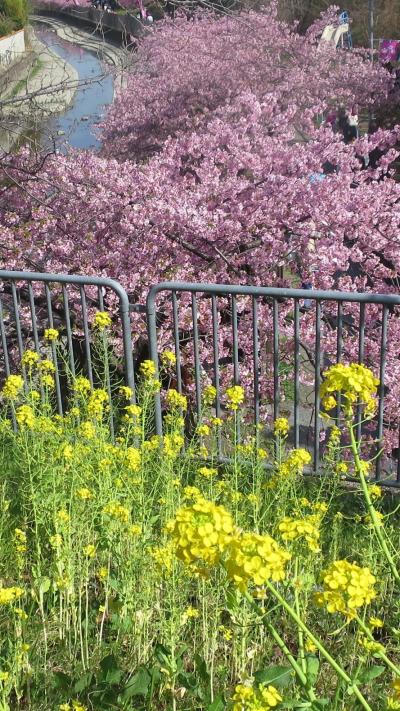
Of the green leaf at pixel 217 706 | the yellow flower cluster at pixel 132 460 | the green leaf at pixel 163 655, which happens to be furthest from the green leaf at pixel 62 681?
the yellow flower cluster at pixel 132 460

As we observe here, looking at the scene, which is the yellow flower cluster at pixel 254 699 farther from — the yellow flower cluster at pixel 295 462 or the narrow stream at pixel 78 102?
the narrow stream at pixel 78 102

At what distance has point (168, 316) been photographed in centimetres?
705

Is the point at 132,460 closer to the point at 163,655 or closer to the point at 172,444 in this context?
the point at 172,444

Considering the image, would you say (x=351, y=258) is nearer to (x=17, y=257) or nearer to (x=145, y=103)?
(x=17, y=257)

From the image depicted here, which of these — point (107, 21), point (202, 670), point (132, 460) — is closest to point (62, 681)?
point (202, 670)

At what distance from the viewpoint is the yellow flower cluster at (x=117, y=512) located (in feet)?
10.5

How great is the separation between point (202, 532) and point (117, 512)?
1477 millimetres

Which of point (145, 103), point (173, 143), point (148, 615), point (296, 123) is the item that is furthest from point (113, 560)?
point (145, 103)

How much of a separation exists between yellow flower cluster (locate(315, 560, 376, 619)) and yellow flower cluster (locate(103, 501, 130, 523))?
1.22 m

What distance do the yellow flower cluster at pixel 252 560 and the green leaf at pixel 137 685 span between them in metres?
1.07

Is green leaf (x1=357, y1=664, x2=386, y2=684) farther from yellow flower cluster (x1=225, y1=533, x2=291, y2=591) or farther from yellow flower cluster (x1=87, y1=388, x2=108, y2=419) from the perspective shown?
yellow flower cluster (x1=87, y1=388, x2=108, y2=419)

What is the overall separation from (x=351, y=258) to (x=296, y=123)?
26.5ft

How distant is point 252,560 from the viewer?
184 centimetres

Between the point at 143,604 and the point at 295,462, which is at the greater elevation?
the point at 295,462
